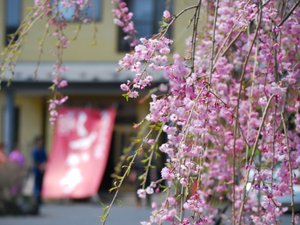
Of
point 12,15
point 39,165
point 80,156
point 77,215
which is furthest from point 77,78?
point 77,215

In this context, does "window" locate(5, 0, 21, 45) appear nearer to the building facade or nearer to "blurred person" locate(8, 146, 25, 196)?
the building facade

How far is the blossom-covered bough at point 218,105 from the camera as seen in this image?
2627 millimetres

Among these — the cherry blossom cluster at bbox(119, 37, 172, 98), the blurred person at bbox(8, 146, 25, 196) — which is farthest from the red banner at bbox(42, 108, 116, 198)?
the cherry blossom cluster at bbox(119, 37, 172, 98)

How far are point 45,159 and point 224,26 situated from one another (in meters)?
10.2

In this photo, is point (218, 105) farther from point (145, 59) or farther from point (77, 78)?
point (77, 78)

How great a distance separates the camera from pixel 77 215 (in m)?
12.8

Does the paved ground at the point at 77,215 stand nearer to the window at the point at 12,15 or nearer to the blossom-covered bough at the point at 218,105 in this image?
the window at the point at 12,15

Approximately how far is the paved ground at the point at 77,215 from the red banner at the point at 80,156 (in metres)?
0.37

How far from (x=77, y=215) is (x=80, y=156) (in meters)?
2.51

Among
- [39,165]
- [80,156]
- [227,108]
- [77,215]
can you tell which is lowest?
[77,215]

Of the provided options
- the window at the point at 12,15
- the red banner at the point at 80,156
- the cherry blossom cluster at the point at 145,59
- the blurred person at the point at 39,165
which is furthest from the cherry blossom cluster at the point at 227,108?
the window at the point at 12,15

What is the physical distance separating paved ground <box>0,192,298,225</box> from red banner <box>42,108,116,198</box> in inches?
14.6

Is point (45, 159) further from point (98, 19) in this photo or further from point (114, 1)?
point (114, 1)

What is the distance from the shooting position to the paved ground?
37.4ft
